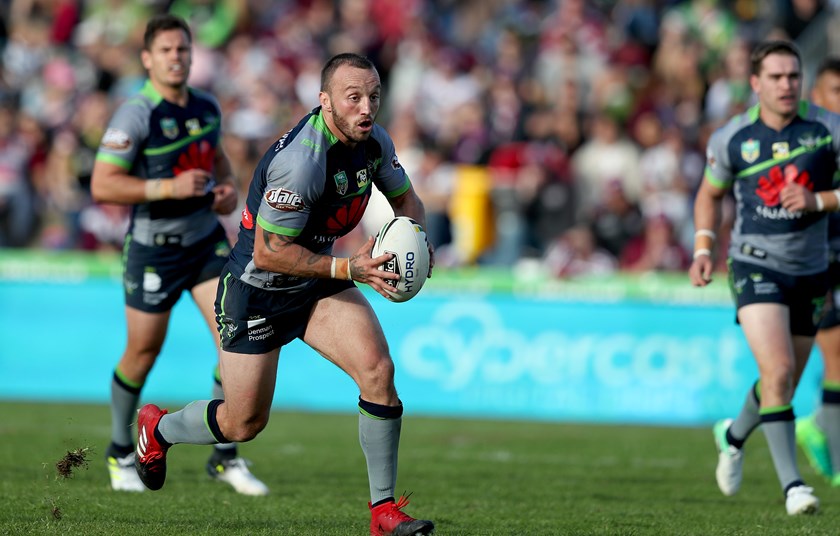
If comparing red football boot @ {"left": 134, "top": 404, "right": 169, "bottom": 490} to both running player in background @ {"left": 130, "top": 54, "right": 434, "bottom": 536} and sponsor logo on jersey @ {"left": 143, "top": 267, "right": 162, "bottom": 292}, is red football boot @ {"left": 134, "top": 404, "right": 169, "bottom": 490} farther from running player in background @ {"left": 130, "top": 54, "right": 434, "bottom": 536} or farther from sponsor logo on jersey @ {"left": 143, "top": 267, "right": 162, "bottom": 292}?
sponsor logo on jersey @ {"left": 143, "top": 267, "right": 162, "bottom": 292}

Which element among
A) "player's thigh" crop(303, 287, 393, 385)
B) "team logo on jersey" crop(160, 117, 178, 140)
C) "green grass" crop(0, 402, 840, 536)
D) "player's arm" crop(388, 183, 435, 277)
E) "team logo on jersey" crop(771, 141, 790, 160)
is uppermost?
"team logo on jersey" crop(160, 117, 178, 140)

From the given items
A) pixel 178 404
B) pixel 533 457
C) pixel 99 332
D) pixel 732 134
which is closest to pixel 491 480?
pixel 533 457

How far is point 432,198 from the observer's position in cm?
1744

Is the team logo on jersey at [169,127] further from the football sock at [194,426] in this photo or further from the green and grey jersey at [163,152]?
the football sock at [194,426]

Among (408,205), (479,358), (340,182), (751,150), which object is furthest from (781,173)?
(479,358)

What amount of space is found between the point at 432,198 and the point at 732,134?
340 inches

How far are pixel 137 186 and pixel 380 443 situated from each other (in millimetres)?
3132

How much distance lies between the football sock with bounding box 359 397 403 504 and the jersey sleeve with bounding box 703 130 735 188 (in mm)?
3327

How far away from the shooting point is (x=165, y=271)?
30.5 feet

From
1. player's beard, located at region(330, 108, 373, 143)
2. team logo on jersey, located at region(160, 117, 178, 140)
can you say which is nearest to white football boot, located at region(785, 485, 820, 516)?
player's beard, located at region(330, 108, 373, 143)

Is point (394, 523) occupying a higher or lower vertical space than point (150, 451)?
lower

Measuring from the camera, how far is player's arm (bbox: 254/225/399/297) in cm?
675

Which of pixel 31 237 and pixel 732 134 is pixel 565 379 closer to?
pixel 732 134

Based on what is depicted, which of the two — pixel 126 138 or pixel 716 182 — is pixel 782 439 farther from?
pixel 126 138
